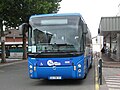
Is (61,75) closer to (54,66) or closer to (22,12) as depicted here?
(54,66)

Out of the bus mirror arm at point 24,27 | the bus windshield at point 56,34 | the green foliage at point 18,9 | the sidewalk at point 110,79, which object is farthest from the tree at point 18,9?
the bus windshield at point 56,34

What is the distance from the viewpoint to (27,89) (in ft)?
Answer: 45.8

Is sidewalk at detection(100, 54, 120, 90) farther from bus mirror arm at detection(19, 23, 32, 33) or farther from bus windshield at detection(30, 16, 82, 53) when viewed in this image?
bus mirror arm at detection(19, 23, 32, 33)

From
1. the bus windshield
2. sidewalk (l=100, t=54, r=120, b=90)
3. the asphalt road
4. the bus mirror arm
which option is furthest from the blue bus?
sidewalk (l=100, t=54, r=120, b=90)

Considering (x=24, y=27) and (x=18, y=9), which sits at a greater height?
(x=18, y=9)

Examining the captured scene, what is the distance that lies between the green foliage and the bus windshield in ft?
61.5

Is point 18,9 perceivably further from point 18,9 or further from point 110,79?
point 110,79

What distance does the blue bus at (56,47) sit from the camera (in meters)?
14.9

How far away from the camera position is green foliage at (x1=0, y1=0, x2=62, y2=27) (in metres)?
34.1

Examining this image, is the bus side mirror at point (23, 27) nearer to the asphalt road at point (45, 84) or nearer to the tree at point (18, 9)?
the asphalt road at point (45, 84)

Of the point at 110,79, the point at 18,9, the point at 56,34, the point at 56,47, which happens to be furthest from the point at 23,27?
the point at 18,9

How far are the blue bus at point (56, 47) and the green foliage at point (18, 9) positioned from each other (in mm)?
18845

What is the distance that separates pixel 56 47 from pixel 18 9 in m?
21.4

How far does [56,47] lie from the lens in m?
15.0
